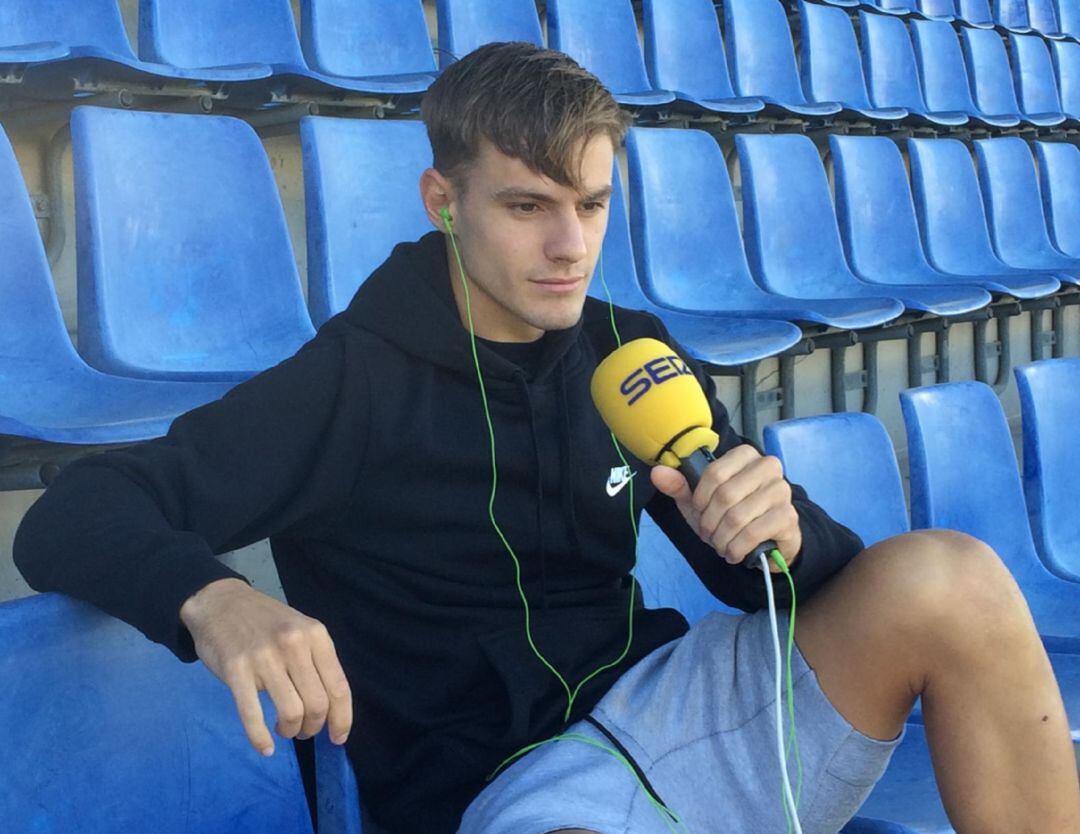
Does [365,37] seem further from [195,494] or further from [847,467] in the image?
[195,494]

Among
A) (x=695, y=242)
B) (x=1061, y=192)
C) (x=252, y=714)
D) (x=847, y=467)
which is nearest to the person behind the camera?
(x=252, y=714)

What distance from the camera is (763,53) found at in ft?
11.1

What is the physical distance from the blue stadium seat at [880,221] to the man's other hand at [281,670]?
97.0 inches

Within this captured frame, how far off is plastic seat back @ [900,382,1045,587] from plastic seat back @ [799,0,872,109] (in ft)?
6.37

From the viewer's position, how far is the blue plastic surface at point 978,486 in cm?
162

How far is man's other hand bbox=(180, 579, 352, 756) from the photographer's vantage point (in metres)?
0.69

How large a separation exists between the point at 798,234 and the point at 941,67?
1.63m

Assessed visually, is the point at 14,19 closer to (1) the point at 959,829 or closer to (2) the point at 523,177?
(2) the point at 523,177

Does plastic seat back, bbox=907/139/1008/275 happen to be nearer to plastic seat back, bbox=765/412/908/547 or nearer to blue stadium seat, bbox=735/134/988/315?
blue stadium seat, bbox=735/134/988/315

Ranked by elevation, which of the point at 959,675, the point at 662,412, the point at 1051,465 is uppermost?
the point at 662,412

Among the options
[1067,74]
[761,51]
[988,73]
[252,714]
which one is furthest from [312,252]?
[1067,74]

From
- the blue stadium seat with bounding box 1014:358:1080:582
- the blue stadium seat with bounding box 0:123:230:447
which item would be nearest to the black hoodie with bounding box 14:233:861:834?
the blue stadium seat with bounding box 0:123:230:447

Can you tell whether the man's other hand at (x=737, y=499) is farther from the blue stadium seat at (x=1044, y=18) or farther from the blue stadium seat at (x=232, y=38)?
the blue stadium seat at (x=1044, y=18)

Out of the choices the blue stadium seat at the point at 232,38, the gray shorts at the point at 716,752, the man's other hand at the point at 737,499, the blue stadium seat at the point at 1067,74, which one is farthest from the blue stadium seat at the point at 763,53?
the man's other hand at the point at 737,499
